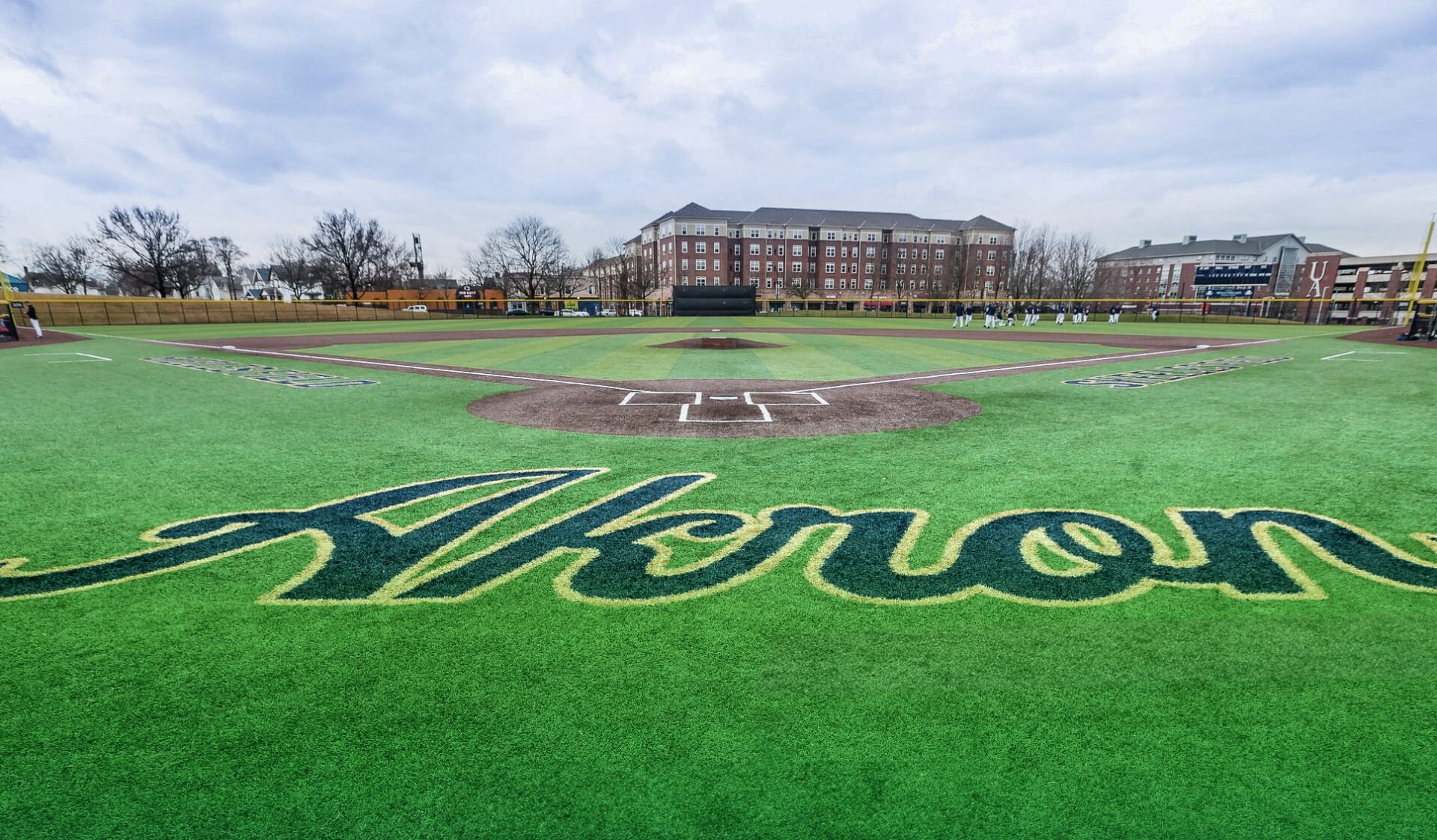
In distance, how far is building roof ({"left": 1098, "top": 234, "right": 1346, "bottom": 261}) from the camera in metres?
115

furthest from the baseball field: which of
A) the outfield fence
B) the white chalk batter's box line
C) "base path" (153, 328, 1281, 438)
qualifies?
the outfield fence

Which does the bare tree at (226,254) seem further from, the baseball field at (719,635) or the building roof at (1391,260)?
the building roof at (1391,260)

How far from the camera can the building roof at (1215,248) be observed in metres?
115

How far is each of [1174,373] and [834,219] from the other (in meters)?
107

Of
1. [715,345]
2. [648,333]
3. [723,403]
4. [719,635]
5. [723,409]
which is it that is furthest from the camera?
[648,333]

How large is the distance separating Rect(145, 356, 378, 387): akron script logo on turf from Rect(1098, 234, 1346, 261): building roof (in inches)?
5011

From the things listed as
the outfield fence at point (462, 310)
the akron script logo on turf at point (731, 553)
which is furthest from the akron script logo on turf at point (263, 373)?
the outfield fence at point (462, 310)

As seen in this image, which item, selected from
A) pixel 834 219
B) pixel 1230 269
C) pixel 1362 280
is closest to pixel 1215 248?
pixel 1230 269

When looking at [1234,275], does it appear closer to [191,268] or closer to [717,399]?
[717,399]

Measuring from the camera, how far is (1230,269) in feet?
381

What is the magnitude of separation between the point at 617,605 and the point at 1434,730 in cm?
385

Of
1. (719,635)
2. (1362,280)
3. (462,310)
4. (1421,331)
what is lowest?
(719,635)

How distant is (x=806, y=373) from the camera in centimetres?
1599

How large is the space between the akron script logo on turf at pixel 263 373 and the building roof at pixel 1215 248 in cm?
12728
